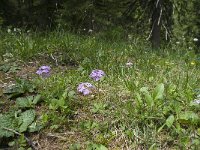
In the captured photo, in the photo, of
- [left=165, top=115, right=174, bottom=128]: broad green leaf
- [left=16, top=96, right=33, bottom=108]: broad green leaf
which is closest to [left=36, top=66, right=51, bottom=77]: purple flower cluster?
[left=16, top=96, right=33, bottom=108]: broad green leaf

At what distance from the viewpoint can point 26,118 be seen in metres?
3.64

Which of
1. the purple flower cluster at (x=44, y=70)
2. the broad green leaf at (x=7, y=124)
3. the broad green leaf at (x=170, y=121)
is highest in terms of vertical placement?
the purple flower cluster at (x=44, y=70)

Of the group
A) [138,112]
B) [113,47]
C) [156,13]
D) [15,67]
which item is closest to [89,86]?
[138,112]

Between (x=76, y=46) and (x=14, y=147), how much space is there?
10.2 ft

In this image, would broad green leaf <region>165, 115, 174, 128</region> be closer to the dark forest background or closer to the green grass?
the green grass

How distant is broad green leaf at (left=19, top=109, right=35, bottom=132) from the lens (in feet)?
11.6

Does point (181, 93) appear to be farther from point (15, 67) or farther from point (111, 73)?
point (15, 67)

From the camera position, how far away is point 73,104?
389 cm

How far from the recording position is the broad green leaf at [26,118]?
3541 millimetres

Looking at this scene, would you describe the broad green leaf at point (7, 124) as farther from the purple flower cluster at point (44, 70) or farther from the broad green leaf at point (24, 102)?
the purple flower cluster at point (44, 70)

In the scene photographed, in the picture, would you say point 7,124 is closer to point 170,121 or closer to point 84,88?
point 84,88

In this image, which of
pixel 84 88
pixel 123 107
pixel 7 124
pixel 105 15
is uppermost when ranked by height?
pixel 84 88

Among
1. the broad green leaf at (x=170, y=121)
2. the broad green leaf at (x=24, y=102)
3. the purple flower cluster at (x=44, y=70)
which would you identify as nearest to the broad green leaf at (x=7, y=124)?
the broad green leaf at (x=24, y=102)

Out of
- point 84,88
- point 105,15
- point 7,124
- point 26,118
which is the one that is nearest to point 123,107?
point 84,88
